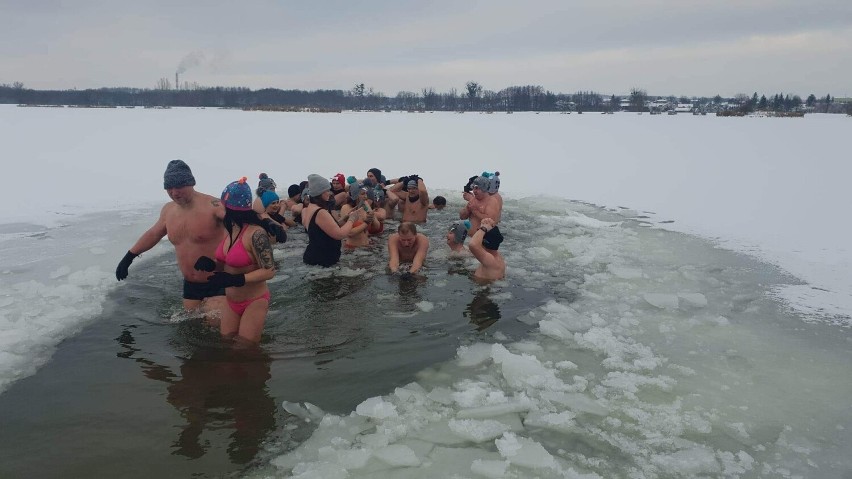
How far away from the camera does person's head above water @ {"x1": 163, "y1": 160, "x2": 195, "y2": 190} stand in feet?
14.2

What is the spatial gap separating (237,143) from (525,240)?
17934mm

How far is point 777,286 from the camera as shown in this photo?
246 inches

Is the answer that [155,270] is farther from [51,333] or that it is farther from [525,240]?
[525,240]

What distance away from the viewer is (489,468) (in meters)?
3.02

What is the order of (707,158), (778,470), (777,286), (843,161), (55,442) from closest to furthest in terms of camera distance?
(778,470) < (55,442) < (777,286) < (843,161) < (707,158)

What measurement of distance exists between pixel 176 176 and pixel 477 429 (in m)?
3.09

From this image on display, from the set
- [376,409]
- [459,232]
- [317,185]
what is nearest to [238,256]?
[376,409]

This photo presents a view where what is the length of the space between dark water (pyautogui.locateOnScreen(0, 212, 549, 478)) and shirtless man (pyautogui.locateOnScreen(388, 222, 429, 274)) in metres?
0.32

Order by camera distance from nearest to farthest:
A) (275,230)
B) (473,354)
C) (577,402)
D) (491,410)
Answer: (491,410)
(577,402)
(275,230)
(473,354)

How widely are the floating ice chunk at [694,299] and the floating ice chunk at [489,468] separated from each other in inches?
141

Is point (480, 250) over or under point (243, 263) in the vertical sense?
under

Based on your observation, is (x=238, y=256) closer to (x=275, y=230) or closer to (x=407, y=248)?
(x=275, y=230)

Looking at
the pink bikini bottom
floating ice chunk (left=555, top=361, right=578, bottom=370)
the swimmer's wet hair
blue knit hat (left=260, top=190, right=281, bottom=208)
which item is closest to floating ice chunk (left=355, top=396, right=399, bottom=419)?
the pink bikini bottom

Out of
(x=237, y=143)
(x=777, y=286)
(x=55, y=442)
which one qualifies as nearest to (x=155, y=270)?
(x=55, y=442)
